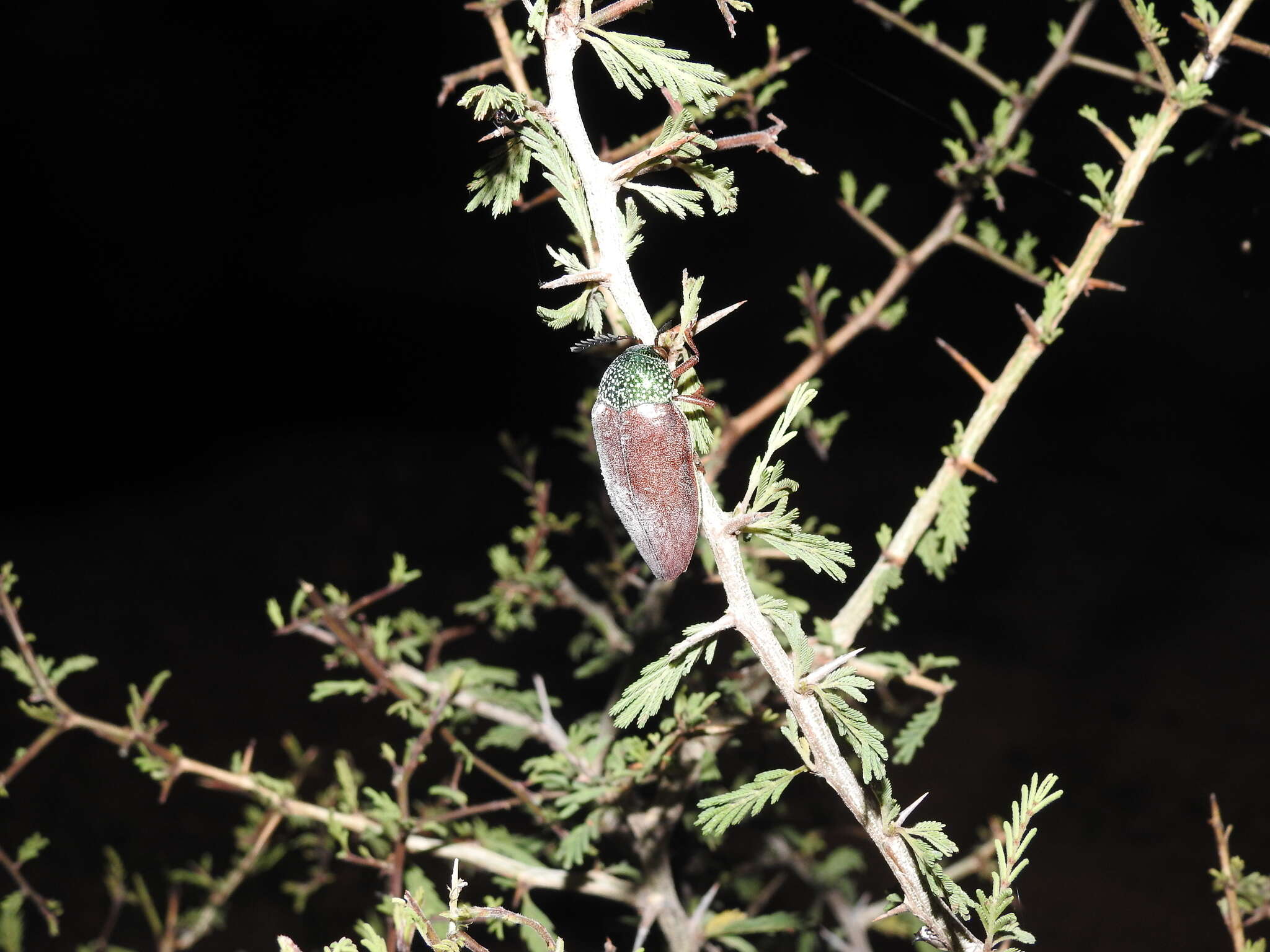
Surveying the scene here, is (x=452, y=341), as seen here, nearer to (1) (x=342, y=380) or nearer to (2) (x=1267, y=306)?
(1) (x=342, y=380)

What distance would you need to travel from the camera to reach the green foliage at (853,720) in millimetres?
381

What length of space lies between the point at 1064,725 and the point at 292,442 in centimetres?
184

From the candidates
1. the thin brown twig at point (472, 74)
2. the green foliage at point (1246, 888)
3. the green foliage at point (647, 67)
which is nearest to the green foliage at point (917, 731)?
the green foliage at point (1246, 888)

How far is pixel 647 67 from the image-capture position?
0.39 meters

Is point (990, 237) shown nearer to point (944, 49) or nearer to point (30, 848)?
point (944, 49)

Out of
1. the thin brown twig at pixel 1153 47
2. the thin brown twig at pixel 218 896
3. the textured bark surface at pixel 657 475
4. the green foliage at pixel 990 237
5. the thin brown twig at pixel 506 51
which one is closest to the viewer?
the textured bark surface at pixel 657 475

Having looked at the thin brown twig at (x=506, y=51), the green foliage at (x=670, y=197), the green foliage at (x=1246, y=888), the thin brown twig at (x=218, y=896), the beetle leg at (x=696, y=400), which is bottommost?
the thin brown twig at (x=218, y=896)

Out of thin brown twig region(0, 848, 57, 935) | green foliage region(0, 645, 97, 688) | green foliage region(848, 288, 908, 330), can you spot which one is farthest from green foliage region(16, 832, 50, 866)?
green foliage region(848, 288, 908, 330)

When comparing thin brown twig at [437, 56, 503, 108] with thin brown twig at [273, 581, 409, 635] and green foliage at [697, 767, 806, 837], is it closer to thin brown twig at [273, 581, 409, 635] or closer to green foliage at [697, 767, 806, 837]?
thin brown twig at [273, 581, 409, 635]

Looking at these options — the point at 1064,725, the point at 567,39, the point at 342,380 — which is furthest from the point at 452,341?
the point at 567,39

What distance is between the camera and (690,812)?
0.79 metres

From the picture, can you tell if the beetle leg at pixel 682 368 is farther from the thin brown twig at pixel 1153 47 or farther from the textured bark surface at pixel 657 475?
the thin brown twig at pixel 1153 47

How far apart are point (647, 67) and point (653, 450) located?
0.16 m

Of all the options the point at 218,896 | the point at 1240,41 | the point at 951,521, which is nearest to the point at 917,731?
the point at 951,521
